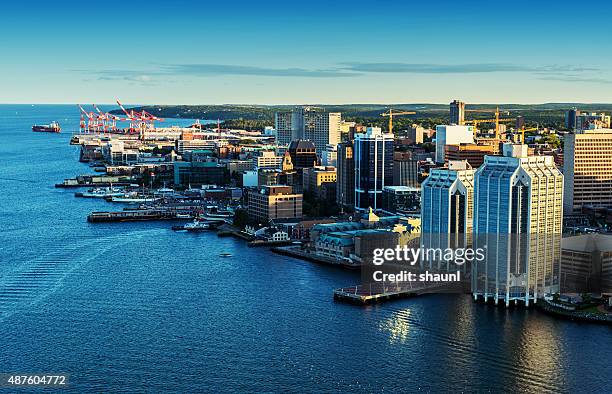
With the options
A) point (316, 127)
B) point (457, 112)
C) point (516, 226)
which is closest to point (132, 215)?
point (516, 226)

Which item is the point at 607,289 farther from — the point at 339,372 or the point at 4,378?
the point at 4,378

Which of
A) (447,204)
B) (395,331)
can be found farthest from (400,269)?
(395,331)

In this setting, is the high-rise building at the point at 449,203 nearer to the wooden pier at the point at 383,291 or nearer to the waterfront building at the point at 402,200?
the wooden pier at the point at 383,291

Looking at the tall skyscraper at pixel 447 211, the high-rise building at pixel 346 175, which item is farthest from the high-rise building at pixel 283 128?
the tall skyscraper at pixel 447 211

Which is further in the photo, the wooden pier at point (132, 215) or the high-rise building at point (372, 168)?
the high-rise building at point (372, 168)

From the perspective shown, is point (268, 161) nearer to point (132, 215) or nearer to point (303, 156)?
point (303, 156)
